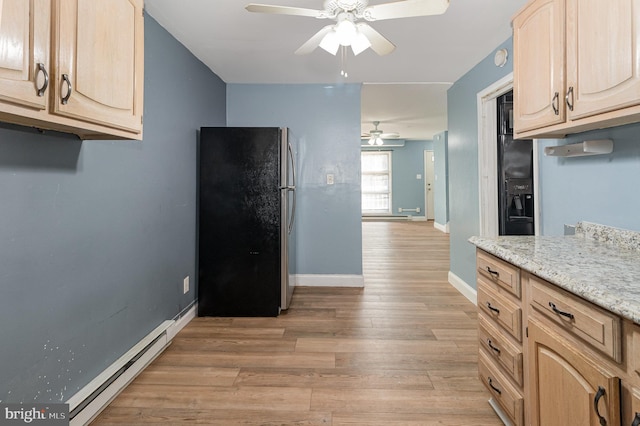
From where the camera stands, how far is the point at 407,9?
153cm

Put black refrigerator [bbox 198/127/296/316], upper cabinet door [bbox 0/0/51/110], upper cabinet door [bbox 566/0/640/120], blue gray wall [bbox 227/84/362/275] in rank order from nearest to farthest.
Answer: upper cabinet door [bbox 0/0/51/110] < upper cabinet door [bbox 566/0/640/120] < black refrigerator [bbox 198/127/296/316] < blue gray wall [bbox 227/84/362/275]

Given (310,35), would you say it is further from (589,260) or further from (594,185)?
(589,260)

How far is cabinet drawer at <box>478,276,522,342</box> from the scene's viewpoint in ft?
4.31

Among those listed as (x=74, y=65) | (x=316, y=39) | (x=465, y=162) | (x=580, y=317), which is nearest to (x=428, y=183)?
(x=465, y=162)

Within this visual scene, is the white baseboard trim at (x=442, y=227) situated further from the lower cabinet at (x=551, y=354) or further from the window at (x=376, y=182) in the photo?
the lower cabinet at (x=551, y=354)

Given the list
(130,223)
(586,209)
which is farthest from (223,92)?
(586,209)

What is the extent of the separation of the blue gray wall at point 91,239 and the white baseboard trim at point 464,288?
106 inches

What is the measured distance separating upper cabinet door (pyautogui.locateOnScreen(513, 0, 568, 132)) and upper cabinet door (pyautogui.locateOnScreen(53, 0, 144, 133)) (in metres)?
1.95

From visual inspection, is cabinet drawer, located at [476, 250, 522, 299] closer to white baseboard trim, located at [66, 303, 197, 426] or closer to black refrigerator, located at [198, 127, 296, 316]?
black refrigerator, located at [198, 127, 296, 316]

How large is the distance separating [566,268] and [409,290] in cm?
253

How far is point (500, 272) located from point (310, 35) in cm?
213

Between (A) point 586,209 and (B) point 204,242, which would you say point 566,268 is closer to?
(A) point 586,209

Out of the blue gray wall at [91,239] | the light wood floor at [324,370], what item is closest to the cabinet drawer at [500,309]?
the light wood floor at [324,370]

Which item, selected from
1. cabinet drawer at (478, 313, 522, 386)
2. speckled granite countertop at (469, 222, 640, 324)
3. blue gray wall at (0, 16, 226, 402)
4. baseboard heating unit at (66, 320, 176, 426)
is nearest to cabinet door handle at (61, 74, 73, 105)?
blue gray wall at (0, 16, 226, 402)
